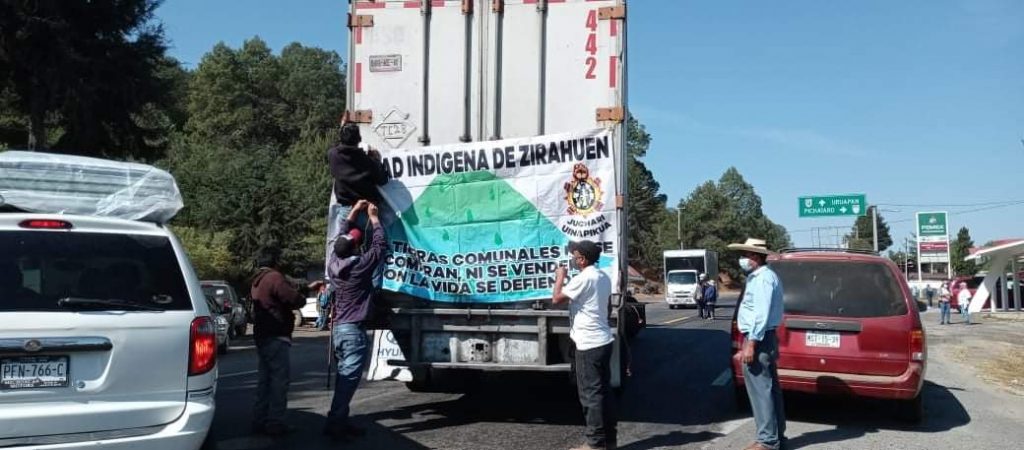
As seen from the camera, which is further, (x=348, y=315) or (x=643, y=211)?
(x=643, y=211)

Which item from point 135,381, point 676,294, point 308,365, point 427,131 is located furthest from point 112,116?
point 676,294

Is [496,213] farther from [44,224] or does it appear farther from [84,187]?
[44,224]

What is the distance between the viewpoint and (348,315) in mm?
7125

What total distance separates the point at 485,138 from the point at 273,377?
2803 mm

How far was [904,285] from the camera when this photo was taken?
27.3 feet

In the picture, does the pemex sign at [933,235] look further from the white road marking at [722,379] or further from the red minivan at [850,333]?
the red minivan at [850,333]

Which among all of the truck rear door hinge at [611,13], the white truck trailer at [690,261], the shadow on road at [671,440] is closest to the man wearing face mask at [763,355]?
the shadow on road at [671,440]

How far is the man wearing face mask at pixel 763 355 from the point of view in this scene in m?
6.83

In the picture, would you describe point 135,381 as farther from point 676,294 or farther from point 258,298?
point 676,294

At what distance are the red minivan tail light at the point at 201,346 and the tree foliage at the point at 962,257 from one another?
2954 inches

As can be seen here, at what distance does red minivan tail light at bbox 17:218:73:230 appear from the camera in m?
4.62

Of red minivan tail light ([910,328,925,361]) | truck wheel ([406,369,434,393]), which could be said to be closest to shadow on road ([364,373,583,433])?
truck wheel ([406,369,434,393])

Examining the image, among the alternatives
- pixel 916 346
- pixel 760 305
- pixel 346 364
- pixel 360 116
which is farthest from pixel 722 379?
pixel 360 116

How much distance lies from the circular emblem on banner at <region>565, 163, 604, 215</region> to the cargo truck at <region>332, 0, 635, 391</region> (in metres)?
0.01
